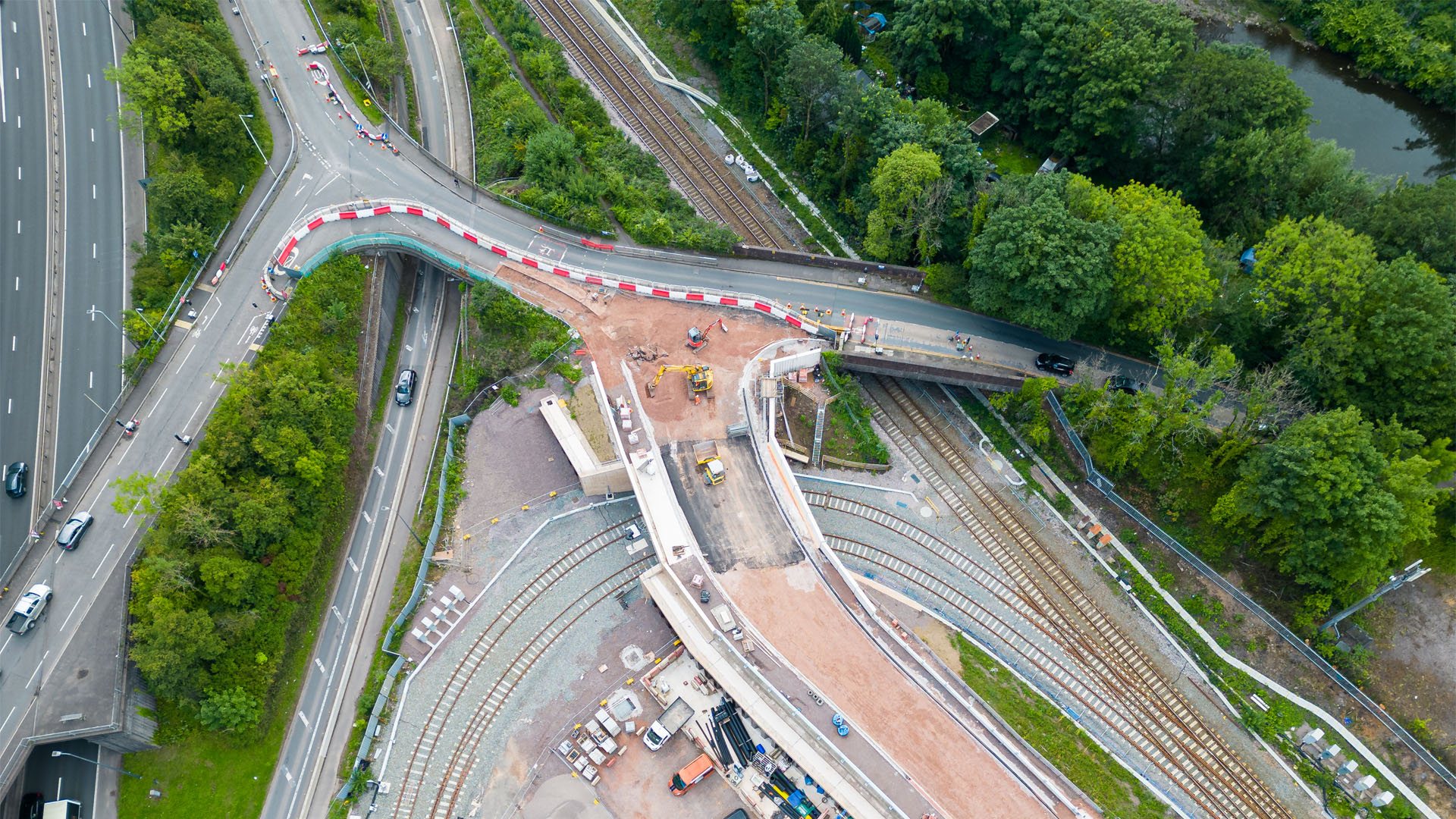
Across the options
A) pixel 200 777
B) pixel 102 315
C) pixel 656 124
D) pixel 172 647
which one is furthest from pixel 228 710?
pixel 656 124

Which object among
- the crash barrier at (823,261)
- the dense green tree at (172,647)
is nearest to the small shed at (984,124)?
the crash barrier at (823,261)

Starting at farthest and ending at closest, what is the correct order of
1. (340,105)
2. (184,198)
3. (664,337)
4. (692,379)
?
(340,105) < (664,337) < (184,198) < (692,379)

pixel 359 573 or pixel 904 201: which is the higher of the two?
pixel 359 573

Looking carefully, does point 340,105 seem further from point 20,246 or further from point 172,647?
point 172,647

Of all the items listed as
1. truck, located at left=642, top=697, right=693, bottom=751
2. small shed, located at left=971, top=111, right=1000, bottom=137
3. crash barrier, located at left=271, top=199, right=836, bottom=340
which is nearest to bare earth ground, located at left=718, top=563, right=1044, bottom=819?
truck, located at left=642, top=697, right=693, bottom=751

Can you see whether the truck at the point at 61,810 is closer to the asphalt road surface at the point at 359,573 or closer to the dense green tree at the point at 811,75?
the asphalt road surface at the point at 359,573

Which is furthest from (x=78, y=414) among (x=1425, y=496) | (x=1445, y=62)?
(x=1445, y=62)
